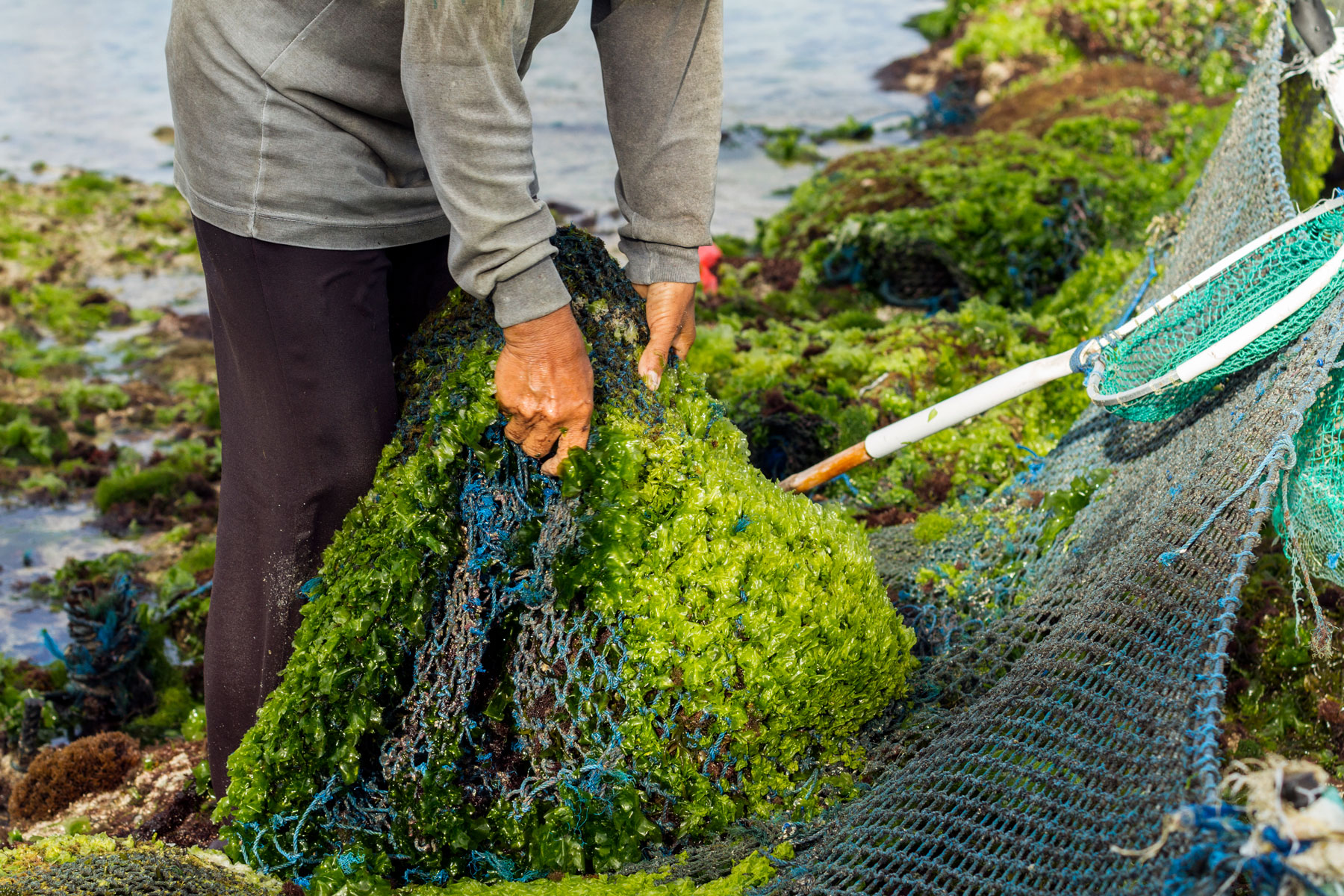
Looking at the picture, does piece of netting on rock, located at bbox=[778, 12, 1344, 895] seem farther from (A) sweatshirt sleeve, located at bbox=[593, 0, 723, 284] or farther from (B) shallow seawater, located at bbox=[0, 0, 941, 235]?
(B) shallow seawater, located at bbox=[0, 0, 941, 235]

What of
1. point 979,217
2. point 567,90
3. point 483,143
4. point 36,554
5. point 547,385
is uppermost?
point 567,90

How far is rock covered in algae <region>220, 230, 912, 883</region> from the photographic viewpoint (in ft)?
7.57

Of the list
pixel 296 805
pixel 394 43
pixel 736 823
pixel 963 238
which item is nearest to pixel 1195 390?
pixel 736 823

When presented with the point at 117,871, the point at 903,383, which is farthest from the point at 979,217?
the point at 117,871

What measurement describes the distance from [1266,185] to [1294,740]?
1.69m

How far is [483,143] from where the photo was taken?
1958 millimetres

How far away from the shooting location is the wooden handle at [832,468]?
3.26 meters

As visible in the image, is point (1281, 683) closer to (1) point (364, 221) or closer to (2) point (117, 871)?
(1) point (364, 221)

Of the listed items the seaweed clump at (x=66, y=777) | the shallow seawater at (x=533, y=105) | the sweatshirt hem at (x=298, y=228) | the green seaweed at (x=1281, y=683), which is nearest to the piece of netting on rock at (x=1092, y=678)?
the green seaweed at (x=1281, y=683)

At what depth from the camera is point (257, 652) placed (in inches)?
100

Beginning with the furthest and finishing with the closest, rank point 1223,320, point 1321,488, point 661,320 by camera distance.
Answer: point 1223,320
point 661,320
point 1321,488

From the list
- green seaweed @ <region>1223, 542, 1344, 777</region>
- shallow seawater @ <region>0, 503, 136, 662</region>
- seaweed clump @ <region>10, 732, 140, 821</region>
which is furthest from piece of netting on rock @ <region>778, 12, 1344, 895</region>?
shallow seawater @ <region>0, 503, 136, 662</region>

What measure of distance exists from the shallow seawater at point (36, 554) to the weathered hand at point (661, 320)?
291cm

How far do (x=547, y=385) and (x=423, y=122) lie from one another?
1.99ft
